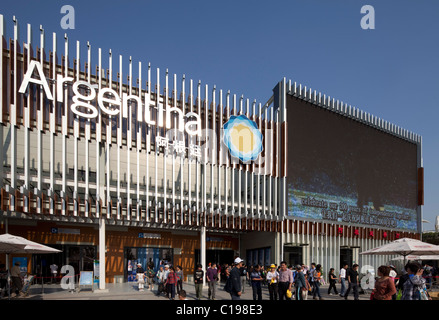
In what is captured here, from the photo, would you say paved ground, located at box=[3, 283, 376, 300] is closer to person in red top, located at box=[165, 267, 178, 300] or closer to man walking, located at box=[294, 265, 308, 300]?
person in red top, located at box=[165, 267, 178, 300]

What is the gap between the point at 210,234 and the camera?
30.2 m

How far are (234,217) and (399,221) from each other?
1838cm

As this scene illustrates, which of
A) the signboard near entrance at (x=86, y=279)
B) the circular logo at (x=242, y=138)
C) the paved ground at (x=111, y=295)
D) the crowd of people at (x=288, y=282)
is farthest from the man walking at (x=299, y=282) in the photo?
the circular logo at (x=242, y=138)

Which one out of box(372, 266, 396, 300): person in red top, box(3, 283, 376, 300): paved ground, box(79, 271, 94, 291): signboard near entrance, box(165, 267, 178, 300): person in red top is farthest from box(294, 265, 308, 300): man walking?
box(79, 271, 94, 291): signboard near entrance

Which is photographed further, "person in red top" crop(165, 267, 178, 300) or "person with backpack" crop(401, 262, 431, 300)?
"person in red top" crop(165, 267, 178, 300)

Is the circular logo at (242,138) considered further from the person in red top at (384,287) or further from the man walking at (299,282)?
the person in red top at (384,287)

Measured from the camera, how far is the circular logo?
85.1 feet

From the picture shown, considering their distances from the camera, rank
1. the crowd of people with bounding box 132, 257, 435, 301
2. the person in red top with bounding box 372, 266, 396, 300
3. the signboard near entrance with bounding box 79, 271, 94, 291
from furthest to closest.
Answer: the signboard near entrance with bounding box 79, 271, 94, 291
the crowd of people with bounding box 132, 257, 435, 301
the person in red top with bounding box 372, 266, 396, 300

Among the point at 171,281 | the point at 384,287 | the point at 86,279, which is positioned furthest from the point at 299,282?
the point at 86,279

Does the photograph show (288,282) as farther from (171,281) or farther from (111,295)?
(111,295)

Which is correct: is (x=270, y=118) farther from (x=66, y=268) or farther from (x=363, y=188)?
(x=66, y=268)

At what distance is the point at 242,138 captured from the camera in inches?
1041
